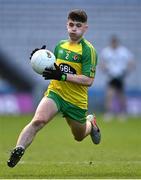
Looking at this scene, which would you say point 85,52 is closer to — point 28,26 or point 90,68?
point 90,68

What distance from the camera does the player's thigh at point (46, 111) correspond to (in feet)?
35.2

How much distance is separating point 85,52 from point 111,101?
1316cm

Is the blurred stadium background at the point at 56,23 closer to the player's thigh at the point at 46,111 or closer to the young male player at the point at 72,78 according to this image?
the young male player at the point at 72,78

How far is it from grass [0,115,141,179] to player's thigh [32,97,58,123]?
28.9 inches

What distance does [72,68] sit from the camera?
443 inches

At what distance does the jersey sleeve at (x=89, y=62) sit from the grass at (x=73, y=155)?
53.4 inches

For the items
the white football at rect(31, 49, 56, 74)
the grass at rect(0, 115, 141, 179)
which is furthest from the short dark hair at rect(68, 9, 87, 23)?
the grass at rect(0, 115, 141, 179)

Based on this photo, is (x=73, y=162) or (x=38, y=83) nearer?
(x=73, y=162)

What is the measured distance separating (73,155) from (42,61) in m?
3.41

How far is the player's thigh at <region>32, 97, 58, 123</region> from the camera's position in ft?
35.2

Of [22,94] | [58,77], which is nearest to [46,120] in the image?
[58,77]

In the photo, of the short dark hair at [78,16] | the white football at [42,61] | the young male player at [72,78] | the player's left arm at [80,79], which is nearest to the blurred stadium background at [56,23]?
the young male player at [72,78]

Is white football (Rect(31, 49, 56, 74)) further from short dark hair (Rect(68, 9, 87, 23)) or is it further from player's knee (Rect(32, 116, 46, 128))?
short dark hair (Rect(68, 9, 87, 23))

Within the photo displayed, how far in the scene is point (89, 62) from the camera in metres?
11.1
